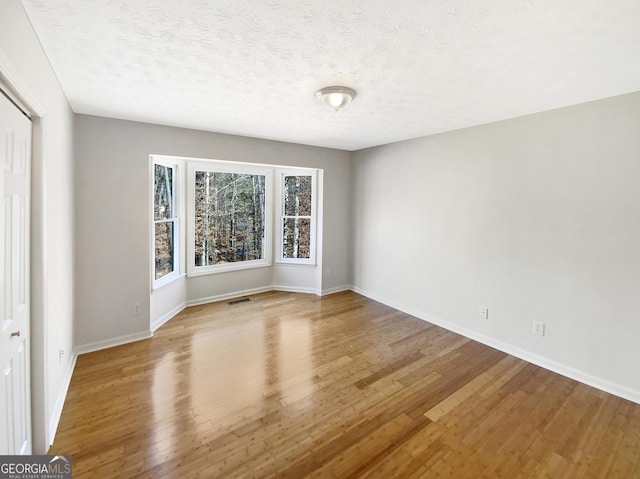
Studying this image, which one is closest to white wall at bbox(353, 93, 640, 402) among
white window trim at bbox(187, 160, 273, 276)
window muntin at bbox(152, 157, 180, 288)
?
white window trim at bbox(187, 160, 273, 276)

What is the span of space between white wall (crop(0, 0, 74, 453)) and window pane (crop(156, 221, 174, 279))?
1.33 meters

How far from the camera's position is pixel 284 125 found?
3.31 metres

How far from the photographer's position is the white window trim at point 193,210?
4.23m

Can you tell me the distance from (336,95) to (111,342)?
11.0 feet

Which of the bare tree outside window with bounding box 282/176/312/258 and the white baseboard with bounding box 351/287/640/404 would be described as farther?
the bare tree outside window with bounding box 282/176/312/258

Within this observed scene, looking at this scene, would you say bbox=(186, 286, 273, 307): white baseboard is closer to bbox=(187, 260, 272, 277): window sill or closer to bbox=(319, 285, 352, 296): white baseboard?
bbox=(187, 260, 272, 277): window sill

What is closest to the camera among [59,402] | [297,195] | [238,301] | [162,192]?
[59,402]

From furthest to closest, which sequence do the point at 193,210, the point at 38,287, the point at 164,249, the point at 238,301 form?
the point at 238,301 → the point at 193,210 → the point at 164,249 → the point at 38,287

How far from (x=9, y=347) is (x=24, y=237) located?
0.56 metres

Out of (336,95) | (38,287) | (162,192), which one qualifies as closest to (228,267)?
(162,192)

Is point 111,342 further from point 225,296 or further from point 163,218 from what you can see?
point 225,296

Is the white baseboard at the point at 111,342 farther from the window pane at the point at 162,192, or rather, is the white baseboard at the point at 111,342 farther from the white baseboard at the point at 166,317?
the window pane at the point at 162,192

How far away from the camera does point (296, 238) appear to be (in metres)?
5.17

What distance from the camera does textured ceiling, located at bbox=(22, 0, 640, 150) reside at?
4.49 ft
